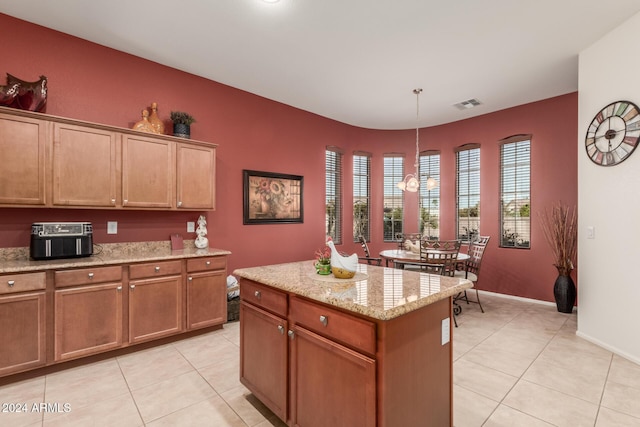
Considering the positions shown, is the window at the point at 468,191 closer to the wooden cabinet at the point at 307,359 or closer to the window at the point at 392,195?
the window at the point at 392,195

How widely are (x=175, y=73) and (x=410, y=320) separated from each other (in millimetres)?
3882

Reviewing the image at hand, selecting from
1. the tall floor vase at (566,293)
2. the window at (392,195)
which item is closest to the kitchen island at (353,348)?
the tall floor vase at (566,293)

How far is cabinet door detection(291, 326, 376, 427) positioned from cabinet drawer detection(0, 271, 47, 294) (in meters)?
2.21

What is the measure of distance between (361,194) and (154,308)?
13.9 ft

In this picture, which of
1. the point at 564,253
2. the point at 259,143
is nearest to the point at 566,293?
the point at 564,253

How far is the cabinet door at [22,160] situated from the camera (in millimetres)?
2547

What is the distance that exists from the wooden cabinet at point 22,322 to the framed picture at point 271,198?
234 centimetres

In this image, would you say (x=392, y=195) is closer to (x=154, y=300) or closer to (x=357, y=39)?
(x=357, y=39)

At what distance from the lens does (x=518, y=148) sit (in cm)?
502

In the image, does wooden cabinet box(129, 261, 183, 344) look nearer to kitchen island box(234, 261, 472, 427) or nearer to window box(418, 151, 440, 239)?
kitchen island box(234, 261, 472, 427)

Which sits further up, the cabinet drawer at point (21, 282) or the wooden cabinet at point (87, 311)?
the cabinet drawer at point (21, 282)

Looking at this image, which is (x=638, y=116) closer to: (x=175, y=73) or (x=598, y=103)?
(x=598, y=103)

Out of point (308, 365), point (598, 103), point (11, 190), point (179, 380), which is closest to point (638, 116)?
point (598, 103)

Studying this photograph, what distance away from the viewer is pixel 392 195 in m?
6.39
